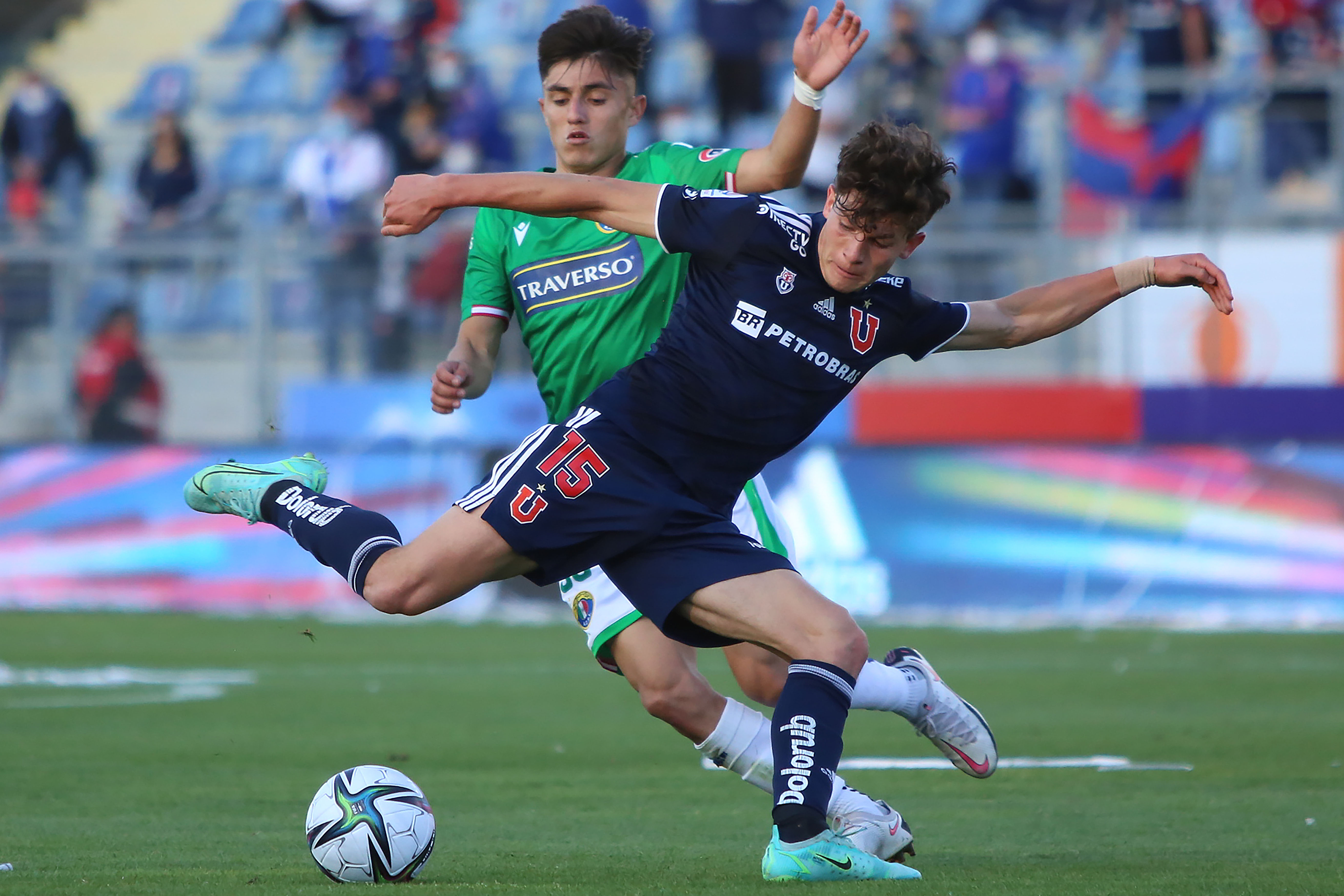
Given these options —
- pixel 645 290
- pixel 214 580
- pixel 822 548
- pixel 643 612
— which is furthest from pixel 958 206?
pixel 643 612

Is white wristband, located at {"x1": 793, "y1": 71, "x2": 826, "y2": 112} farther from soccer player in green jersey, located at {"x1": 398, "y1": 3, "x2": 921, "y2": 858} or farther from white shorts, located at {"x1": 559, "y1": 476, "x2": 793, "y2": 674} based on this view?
white shorts, located at {"x1": 559, "y1": 476, "x2": 793, "y2": 674}

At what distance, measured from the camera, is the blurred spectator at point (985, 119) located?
1527cm

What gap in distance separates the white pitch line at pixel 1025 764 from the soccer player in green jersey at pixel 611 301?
5.42 feet

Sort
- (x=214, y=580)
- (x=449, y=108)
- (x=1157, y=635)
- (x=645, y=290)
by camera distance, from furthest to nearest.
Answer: (x=449, y=108)
(x=214, y=580)
(x=1157, y=635)
(x=645, y=290)

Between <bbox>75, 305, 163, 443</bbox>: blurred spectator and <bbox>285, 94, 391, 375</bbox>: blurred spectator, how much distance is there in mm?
1485

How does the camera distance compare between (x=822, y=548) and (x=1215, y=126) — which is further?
(x=1215, y=126)

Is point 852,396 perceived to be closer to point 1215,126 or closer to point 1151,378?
point 1151,378

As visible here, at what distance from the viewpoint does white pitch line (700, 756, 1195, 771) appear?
7.29 meters

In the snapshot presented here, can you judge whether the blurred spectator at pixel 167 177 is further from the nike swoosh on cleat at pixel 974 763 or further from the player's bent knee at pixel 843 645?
the player's bent knee at pixel 843 645

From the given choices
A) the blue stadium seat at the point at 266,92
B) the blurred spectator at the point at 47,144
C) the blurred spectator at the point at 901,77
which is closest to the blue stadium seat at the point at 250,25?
the blue stadium seat at the point at 266,92

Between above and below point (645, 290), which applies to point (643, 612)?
below

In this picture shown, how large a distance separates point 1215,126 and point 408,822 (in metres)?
11.5

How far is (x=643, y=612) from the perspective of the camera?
16.9 ft

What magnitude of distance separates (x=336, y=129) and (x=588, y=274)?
12155 millimetres
